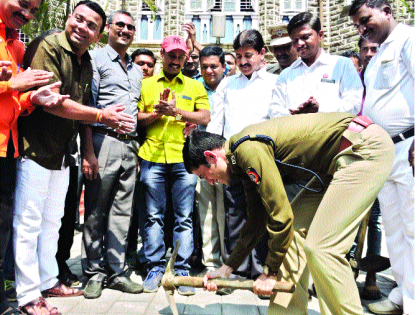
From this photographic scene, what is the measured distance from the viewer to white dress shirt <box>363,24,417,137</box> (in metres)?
3.09

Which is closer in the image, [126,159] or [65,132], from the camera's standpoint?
[65,132]

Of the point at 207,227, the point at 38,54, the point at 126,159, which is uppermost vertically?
the point at 38,54

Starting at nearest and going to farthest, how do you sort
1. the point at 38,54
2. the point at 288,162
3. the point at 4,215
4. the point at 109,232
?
1. the point at 288,162
2. the point at 4,215
3. the point at 38,54
4. the point at 109,232

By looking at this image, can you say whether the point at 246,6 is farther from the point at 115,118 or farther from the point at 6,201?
the point at 6,201

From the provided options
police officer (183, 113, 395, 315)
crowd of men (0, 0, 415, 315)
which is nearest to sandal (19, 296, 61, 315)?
crowd of men (0, 0, 415, 315)

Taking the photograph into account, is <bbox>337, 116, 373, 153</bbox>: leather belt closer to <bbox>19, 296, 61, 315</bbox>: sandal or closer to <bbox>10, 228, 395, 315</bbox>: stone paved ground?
<bbox>10, 228, 395, 315</bbox>: stone paved ground

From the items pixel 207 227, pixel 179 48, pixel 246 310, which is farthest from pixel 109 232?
pixel 179 48

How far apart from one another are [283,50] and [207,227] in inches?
90.5

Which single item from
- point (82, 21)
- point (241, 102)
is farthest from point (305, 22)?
point (82, 21)

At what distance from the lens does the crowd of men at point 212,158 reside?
8.18 ft

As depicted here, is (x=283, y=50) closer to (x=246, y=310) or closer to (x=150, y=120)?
(x=150, y=120)

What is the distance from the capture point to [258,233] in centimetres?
294

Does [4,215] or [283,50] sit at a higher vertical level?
[283,50]

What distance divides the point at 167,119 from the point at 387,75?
1.99m
